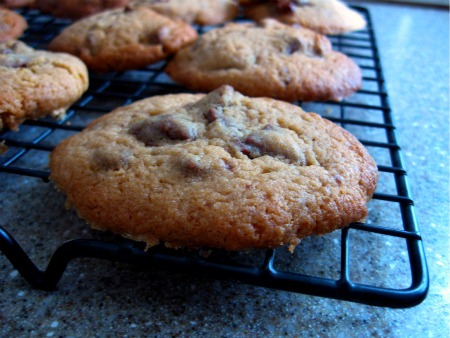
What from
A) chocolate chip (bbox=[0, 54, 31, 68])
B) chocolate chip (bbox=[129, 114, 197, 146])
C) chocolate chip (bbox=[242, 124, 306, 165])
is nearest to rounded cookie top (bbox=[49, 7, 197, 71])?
chocolate chip (bbox=[0, 54, 31, 68])

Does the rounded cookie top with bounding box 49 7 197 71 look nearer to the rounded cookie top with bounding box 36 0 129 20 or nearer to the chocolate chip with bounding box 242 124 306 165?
the rounded cookie top with bounding box 36 0 129 20

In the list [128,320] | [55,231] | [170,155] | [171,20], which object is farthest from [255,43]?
[128,320]

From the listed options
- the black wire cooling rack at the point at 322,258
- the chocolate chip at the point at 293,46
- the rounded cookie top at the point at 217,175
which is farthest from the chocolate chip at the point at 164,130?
the chocolate chip at the point at 293,46

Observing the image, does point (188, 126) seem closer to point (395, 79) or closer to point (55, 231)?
point (55, 231)

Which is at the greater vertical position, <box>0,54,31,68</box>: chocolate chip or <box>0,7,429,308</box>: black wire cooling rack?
<box>0,54,31,68</box>: chocolate chip

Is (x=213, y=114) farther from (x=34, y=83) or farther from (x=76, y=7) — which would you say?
(x=76, y=7)

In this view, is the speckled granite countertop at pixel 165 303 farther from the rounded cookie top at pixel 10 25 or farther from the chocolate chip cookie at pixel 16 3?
the chocolate chip cookie at pixel 16 3
